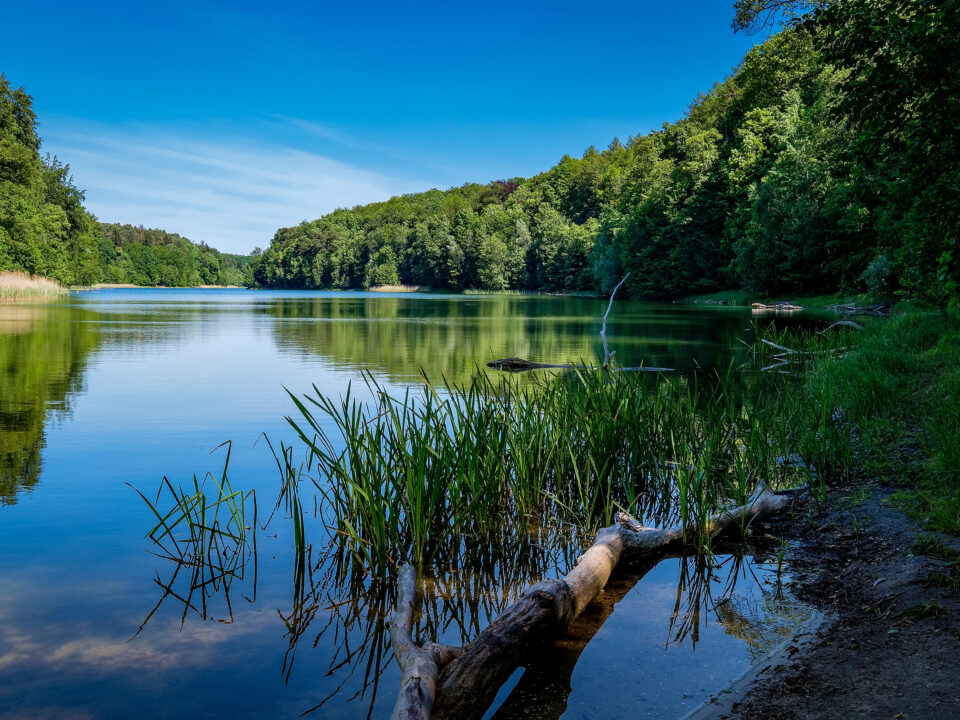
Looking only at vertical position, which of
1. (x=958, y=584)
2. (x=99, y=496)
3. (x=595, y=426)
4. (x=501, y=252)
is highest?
(x=501, y=252)

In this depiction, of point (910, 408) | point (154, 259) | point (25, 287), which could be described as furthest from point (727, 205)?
point (154, 259)

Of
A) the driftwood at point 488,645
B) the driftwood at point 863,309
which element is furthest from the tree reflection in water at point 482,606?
the driftwood at point 863,309

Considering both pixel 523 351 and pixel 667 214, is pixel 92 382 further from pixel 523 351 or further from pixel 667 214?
pixel 667 214

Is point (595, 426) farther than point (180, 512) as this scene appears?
No

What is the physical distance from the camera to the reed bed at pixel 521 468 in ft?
16.2

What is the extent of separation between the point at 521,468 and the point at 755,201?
43394 mm

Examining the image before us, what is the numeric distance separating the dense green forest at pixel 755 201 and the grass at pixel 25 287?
51424 millimetres

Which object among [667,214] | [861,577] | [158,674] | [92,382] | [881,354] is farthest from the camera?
[667,214]

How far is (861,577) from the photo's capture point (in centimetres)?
460

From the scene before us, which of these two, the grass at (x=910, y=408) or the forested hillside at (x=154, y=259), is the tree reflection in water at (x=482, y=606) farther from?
the forested hillside at (x=154, y=259)

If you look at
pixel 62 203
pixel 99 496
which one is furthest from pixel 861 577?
pixel 62 203

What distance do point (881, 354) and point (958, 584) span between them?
8356 mm

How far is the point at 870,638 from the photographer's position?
146 inches

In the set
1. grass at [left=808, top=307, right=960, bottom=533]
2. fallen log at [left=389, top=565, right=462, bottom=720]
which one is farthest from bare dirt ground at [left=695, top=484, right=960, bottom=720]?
fallen log at [left=389, top=565, right=462, bottom=720]
